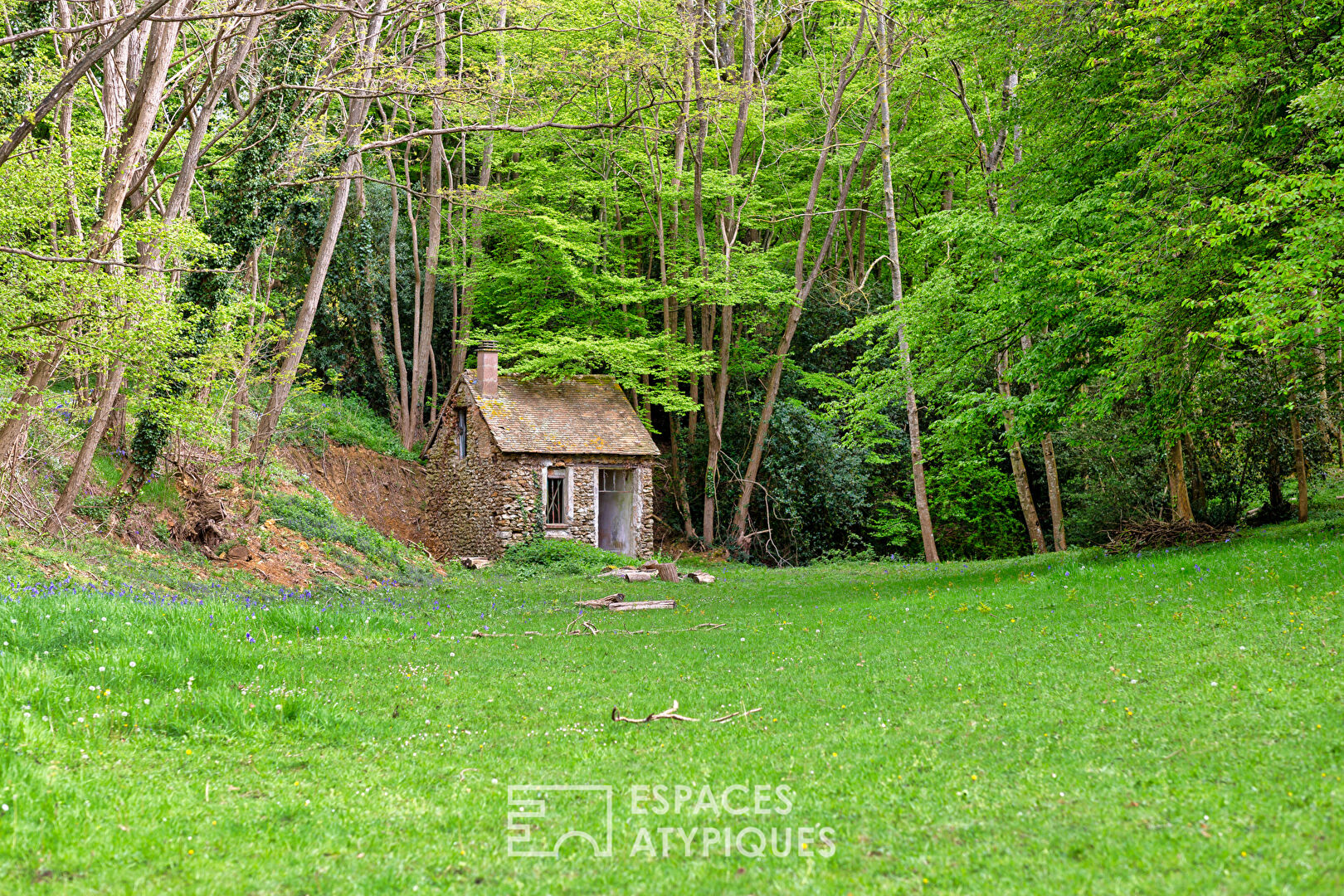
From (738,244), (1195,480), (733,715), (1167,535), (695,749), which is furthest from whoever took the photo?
(738,244)

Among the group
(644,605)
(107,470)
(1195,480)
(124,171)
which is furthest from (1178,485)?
(107,470)

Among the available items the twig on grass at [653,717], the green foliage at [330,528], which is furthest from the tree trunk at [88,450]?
the twig on grass at [653,717]

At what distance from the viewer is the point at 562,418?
2725 centimetres

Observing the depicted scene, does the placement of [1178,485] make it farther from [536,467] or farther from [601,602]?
[536,467]

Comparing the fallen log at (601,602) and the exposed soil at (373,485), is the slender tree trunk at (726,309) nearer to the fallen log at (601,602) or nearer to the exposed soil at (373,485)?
the exposed soil at (373,485)

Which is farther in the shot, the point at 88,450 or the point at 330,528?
the point at 330,528

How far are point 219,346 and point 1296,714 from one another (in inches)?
608

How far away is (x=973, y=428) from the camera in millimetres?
16750

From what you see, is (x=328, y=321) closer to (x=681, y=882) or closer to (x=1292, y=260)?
(x=1292, y=260)

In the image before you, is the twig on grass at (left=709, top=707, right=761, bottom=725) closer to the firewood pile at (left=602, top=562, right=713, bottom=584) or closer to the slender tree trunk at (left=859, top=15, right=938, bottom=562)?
the firewood pile at (left=602, top=562, right=713, bottom=584)

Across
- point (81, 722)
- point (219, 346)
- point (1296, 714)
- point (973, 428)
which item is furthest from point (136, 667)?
point (973, 428)

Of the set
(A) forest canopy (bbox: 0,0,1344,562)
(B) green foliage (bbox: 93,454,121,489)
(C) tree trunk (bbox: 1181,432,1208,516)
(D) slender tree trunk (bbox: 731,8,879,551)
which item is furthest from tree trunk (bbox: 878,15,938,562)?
(B) green foliage (bbox: 93,454,121,489)

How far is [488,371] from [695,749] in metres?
21.4

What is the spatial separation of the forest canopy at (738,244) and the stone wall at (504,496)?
2464 millimetres
